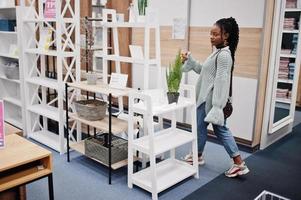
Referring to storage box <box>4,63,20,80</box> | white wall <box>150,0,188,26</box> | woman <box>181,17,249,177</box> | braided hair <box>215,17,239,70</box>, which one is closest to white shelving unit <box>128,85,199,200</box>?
woman <box>181,17,249,177</box>

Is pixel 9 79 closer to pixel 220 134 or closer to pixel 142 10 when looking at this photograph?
pixel 142 10

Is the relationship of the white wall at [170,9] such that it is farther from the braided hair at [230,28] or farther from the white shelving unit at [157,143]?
the white shelving unit at [157,143]

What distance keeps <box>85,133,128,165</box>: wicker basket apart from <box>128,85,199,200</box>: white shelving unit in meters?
0.24

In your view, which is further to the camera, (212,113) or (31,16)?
(31,16)

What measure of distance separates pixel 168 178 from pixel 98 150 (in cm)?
73

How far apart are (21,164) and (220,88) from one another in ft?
5.75

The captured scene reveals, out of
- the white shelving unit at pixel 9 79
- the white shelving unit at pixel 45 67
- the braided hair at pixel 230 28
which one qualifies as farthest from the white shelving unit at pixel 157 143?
the white shelving unit at pixel 9 79

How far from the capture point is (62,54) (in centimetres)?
334

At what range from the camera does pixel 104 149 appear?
2.95 m

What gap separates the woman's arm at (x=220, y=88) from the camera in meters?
2.74

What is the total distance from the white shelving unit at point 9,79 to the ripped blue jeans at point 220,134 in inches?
94.8

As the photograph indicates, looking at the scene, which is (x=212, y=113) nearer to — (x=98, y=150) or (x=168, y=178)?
(x=168, y=178)

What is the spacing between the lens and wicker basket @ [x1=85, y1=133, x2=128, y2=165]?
2.94 m

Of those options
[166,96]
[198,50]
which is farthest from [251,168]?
[198,50]
